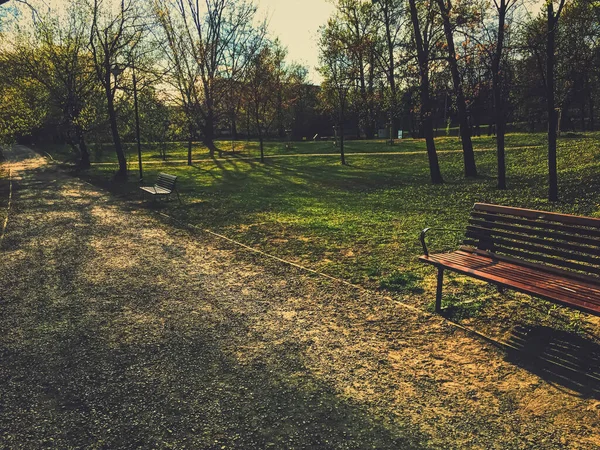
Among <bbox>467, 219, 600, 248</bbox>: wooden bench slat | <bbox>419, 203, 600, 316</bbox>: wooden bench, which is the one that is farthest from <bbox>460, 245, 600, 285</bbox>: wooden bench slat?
<bbox>467, 219, 600, 248</bbox>: wooden bench slat

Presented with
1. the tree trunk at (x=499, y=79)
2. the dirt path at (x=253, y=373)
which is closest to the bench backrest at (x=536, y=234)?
the dirt path at (x=253, y=373)

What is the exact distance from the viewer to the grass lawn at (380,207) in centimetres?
561

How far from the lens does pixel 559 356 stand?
147 inches

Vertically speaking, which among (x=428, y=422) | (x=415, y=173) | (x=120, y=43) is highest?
(x=120, y=43)

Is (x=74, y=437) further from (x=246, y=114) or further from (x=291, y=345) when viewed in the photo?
(x=246, y=114)

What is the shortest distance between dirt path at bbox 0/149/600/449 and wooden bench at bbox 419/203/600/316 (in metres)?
0.66

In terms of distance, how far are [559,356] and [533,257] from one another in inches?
47.2

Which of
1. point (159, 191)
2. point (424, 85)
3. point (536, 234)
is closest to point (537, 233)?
point (536, 234)

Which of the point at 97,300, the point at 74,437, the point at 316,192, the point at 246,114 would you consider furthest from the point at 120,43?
the point at 246,114

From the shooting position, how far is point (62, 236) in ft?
30.4

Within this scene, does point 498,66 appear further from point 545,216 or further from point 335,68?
point 335,68

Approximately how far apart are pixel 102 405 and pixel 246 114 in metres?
52.0

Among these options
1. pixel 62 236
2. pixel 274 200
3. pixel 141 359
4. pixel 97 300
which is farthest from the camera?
pixel 274 200

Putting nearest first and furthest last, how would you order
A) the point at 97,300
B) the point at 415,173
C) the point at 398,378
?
the point at 398,378 < the point at 97,300 < the point at 415,173
